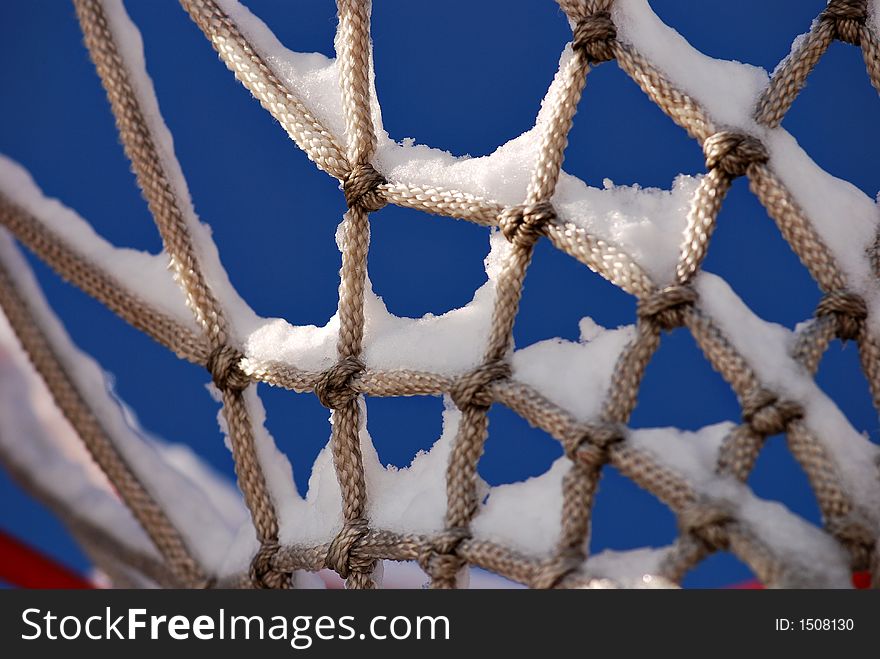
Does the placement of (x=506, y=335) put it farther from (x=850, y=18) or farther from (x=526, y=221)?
(x=850, y=18)

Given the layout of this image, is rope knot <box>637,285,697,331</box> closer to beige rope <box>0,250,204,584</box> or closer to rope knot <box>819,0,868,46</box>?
rope knot <box>819,0,868,46</box>

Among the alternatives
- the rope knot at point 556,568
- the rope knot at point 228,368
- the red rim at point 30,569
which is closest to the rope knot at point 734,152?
the rope knot at point 556,568

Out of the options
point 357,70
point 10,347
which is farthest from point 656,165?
point 10,347

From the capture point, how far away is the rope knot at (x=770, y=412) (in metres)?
0.52

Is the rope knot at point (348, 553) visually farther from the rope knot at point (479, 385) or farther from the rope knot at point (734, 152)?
the rope knot at point (734, 152)

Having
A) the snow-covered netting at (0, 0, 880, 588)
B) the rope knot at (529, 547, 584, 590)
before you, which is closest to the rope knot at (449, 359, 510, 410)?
the snow-covered netting at (0, 0, 880, 588)

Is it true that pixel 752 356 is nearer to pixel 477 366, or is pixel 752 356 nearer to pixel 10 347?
pixel 477 366

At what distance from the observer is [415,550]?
0.61 m

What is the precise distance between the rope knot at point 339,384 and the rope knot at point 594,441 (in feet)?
0.53

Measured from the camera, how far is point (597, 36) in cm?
59

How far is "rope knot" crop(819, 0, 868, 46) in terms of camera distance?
1.88 ft

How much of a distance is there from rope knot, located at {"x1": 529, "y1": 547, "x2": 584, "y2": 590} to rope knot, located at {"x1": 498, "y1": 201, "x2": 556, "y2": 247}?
183mm

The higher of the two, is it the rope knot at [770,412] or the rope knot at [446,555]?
the rope knot at [770,412]

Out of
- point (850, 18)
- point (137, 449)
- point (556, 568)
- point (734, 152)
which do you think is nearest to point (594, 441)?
point (556, 568)
